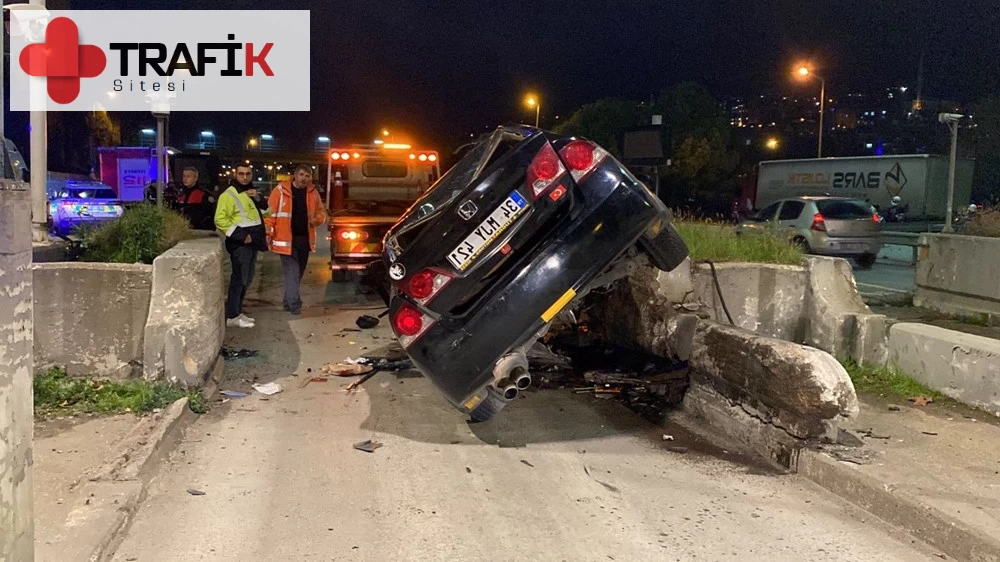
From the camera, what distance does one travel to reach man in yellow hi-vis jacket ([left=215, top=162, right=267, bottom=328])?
933 centimetres

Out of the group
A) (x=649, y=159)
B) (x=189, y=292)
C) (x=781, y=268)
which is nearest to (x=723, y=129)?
(x=649, y=159)

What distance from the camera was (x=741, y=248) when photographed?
28.1ft

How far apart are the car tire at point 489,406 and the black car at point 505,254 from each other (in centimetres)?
3

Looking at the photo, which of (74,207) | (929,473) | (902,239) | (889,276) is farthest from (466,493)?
(74,207)

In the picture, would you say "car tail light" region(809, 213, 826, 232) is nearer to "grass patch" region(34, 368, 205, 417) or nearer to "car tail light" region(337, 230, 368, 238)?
"car tail light" region(337, 230, 368, 238)

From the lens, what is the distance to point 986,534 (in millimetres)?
4227

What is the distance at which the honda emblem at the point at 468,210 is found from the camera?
17.3 feet

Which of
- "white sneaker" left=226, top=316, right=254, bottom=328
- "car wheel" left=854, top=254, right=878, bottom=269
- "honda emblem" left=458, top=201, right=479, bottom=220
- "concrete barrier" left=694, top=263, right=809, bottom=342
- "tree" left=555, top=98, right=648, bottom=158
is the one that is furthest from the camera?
"tree" left=555, top=98, right=648, bottom=158

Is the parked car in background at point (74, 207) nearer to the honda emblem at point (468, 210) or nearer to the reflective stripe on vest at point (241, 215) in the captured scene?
the reflective stripe on vest at point (241, 215)

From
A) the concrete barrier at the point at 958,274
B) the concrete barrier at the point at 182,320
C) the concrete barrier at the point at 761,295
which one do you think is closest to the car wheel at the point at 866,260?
the concrete barrier at the point at 958,274

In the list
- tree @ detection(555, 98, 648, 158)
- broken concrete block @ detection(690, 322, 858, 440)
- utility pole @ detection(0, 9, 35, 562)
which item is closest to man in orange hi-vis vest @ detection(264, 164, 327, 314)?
broken concrete block @ detection(690, 322, 858, 440)

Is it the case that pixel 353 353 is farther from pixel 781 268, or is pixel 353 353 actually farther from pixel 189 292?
pixel 781 268

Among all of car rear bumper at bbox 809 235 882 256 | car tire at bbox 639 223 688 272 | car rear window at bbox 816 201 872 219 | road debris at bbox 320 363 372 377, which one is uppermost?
car rear window at bbox 816 201 872 219

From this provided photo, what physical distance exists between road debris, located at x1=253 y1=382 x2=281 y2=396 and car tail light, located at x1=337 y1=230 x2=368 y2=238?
16.8 feet
